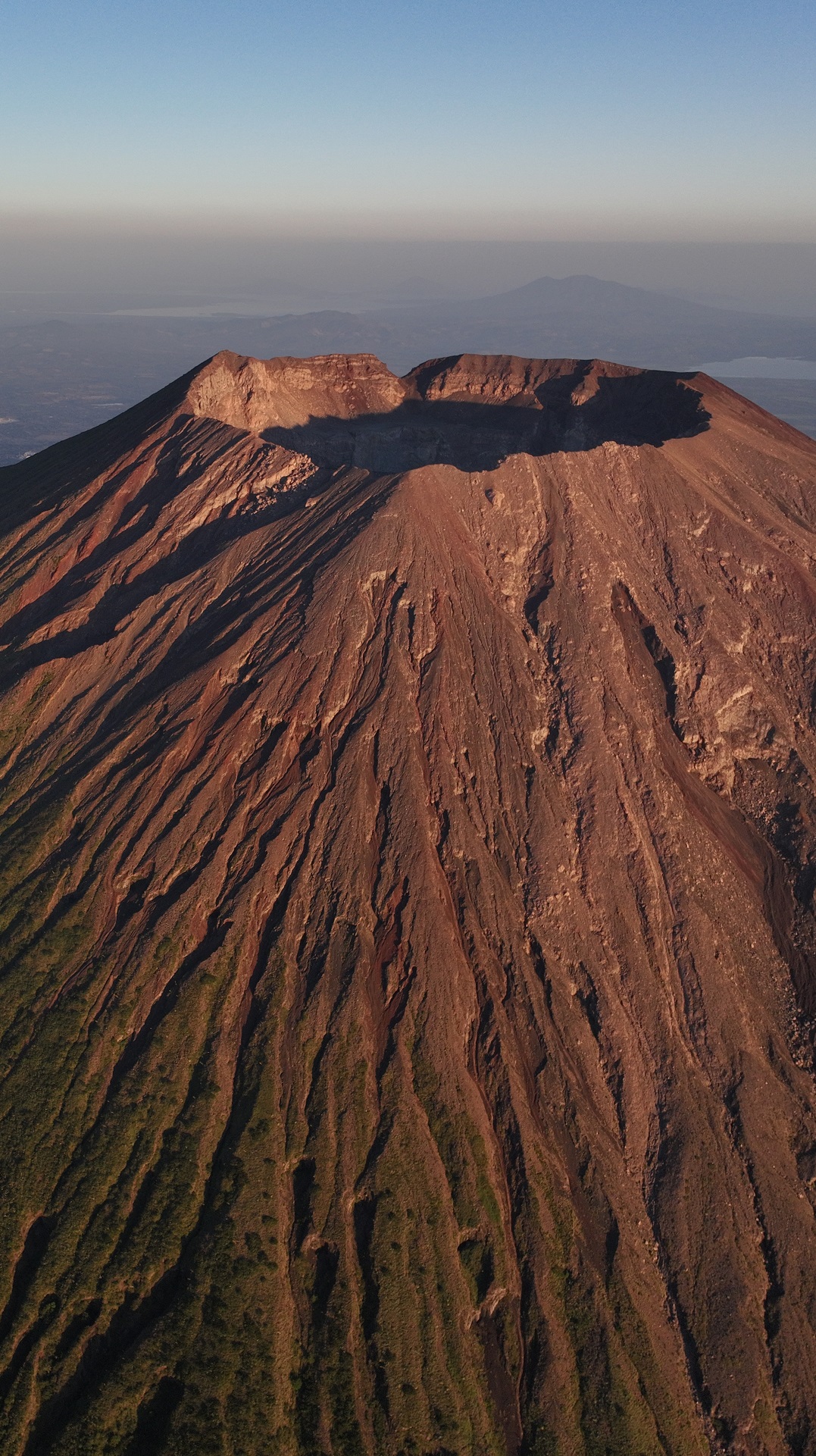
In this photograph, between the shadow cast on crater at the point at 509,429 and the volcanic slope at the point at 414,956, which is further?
the shadow cast on crater at the point at 509,429

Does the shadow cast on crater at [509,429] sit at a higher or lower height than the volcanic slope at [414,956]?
higher

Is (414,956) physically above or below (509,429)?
below

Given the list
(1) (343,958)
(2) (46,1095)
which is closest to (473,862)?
(1) (343,958)

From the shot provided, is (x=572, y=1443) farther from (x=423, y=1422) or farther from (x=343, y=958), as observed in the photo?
(x=343, y=958)

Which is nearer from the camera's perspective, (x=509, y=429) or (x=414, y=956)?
(x=414, y=956)
